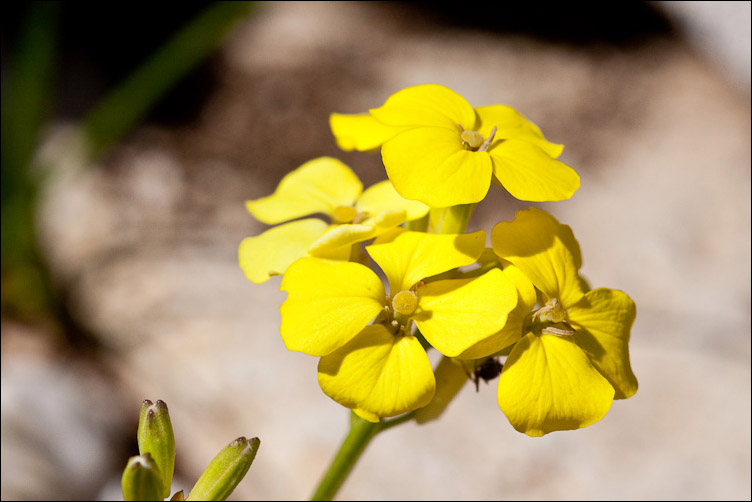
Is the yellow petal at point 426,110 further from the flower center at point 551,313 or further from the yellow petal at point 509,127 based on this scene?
the flower center at point 551,313

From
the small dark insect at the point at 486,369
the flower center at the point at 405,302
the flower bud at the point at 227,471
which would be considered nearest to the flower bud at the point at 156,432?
the flower bud at the point at 227,471

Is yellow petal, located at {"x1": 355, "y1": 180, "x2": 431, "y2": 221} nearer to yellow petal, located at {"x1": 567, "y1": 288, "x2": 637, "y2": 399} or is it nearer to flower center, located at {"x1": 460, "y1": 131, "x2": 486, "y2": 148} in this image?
flower center, located at {"x1": 460, "y1": 131, "x2": 486, "y2": 148}

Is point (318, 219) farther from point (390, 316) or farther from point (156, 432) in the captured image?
point (156, 432)

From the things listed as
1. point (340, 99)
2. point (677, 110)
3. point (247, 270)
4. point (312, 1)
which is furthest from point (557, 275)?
point (312, 1)

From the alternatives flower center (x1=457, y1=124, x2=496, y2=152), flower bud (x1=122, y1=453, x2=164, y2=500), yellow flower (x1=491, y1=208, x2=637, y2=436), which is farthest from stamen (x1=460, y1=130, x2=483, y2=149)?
flower bud (x1=122, y1=453, x2=164, y2=500)

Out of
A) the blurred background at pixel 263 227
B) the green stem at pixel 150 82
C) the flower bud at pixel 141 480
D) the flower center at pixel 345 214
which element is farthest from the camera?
the green stem at pixel 150 82
